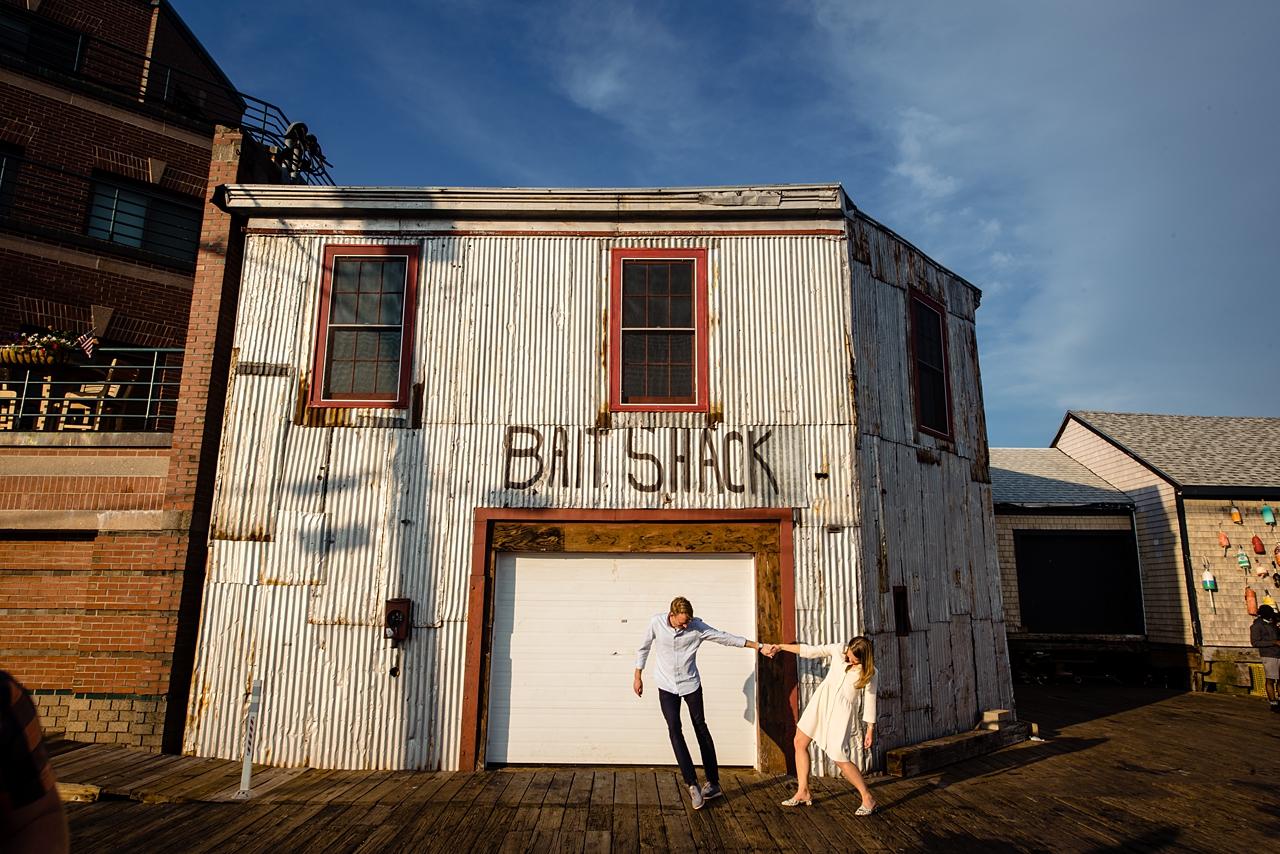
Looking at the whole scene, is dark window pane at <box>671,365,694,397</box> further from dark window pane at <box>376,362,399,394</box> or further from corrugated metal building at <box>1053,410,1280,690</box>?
corrugated metal building at <box>1053,410,1280,690</box>

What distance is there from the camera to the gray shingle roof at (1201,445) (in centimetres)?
1644

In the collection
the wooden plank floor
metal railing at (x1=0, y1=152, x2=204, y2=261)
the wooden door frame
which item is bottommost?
the wooden plank floor

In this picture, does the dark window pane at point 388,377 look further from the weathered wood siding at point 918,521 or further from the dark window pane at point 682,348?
the weathered wood siding at point 918,521

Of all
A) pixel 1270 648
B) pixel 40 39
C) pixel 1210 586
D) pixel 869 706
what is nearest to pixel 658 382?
pixel 869 706

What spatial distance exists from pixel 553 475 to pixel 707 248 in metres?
3.52

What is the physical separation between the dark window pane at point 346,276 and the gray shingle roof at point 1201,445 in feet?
56.6

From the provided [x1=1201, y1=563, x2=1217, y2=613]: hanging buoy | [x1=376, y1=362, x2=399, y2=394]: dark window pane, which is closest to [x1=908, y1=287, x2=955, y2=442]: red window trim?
[x1=376, y1=362, x2=399, y2=394]: dark window pane

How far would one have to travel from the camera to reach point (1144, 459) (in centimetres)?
1717

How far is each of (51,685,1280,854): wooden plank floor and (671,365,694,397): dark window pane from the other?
437cm

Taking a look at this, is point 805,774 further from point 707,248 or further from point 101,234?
point 101,234

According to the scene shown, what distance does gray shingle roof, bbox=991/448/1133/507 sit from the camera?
57.2 feet

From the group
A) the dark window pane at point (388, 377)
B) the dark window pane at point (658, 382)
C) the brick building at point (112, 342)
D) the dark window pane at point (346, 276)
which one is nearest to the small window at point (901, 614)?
the dark window pane at point (658, 382)

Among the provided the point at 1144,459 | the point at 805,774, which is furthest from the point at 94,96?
the point at 1144,459

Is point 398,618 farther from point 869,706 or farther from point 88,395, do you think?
point 88,395
